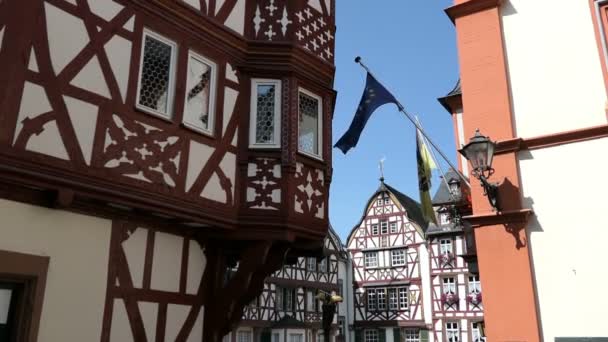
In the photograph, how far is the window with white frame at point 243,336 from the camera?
103 feet

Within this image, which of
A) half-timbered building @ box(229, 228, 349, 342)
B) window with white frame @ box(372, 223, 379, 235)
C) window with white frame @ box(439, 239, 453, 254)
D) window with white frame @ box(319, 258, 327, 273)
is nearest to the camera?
half-timbered building @ box(229, 228, 349, 342)

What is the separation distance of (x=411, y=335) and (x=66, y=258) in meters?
35.5

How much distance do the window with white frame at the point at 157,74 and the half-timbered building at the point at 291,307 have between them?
22483 millimetres

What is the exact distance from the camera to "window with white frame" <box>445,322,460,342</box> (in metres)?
36.5

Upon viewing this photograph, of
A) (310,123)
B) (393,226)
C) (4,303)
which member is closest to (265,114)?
(310,123)

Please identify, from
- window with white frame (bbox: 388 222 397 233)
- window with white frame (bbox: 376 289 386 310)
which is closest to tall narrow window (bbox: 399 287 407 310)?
window with white frame (bbox: 376 289 386 310)

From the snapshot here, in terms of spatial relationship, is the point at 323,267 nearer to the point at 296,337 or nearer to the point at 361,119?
the point at 296,337

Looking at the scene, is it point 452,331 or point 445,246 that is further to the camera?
point 445,246

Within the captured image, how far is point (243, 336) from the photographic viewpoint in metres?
31.8

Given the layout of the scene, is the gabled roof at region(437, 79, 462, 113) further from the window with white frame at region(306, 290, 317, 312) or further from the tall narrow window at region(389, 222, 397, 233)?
the tall narrow window at region(389, 222, 397, 233)

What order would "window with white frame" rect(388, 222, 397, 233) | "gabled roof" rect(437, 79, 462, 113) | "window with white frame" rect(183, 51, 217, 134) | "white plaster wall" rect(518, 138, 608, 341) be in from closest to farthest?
"white plaster wall" rect(518, 138, 608, 341) → "window with white frame" rect(183, 51, 217, 134) → "gabled roof" rect(437, 79, 462, 113) → "window with white frame" rect(388, 222, 397, 233)

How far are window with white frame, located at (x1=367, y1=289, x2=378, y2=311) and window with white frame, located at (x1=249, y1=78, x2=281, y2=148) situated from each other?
33389 mm

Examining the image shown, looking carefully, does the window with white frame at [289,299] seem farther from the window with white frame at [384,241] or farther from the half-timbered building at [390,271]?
the window with white frame at [384,241]

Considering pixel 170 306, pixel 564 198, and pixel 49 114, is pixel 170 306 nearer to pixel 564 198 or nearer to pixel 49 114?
pixel 49 114
